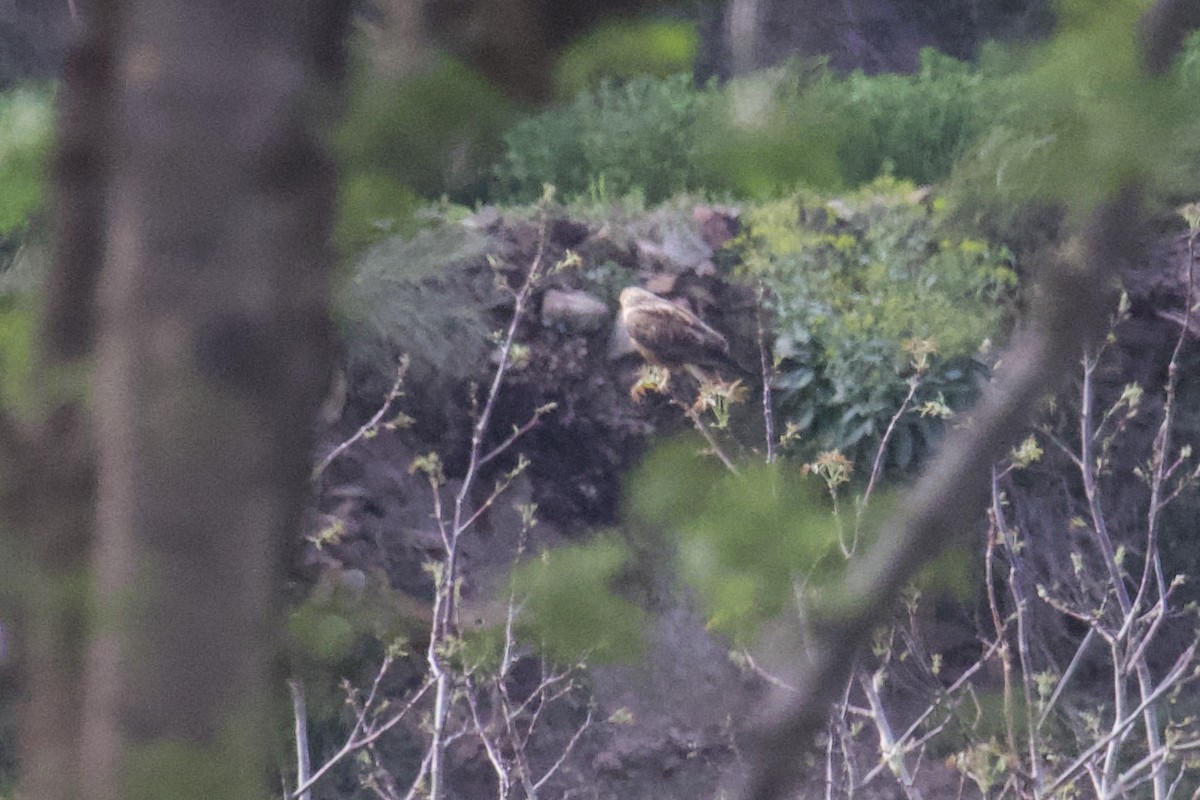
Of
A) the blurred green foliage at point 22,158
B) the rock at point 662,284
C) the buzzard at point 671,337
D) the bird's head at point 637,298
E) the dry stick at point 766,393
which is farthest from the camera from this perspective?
the rock at point 662,284

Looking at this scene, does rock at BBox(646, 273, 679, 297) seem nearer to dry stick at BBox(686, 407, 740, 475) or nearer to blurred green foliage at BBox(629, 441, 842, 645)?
dry stick at BBox(686, 407, 740, 475)

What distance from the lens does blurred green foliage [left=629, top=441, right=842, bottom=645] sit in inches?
41.2

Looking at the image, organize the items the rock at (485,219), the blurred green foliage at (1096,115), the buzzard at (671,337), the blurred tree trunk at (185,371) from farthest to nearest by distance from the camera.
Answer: the rock at (485,219), the buzzard at (671,337), the blurred green foliage at (1096,115), the blurred tree trunk at (185,371)

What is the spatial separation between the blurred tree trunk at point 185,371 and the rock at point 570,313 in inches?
190

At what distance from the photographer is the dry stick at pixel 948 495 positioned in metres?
0.71

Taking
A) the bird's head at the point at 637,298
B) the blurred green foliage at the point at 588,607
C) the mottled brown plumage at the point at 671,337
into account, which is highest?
the blurred green foliage at the point at 588,607

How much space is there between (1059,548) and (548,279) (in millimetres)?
2531

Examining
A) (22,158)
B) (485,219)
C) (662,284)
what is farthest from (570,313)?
(22,158)

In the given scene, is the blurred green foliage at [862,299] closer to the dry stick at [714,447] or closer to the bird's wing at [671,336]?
the bird's wing at [671,336]

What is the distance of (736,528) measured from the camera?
1.05 m

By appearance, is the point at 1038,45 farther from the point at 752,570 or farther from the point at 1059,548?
the point at 1059,548

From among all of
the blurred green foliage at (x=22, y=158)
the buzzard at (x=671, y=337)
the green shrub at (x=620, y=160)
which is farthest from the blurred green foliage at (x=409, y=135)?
the buzzard at (x=671, y=337)

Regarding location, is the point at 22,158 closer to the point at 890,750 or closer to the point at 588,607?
the point at 588,607

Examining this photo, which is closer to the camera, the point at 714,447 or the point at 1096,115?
the point at 1096,115
